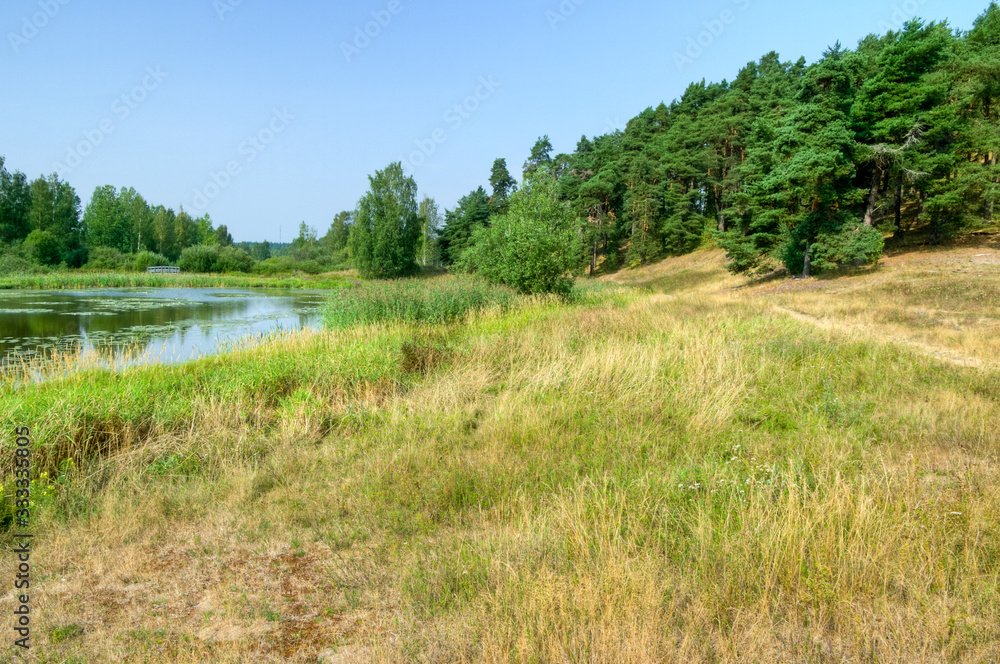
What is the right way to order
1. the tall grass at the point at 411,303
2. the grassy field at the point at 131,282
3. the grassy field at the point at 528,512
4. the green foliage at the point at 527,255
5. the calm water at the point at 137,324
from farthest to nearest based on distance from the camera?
the grassy field at the point at 131,282 → the green foliage at the point at 527,255 → the tall grass at the point at 411,303 → the calm water at the point at 137,324 → the grassy field at the point at 528,512

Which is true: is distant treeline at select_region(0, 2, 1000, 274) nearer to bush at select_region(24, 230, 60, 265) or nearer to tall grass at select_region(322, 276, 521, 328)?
bush at select_region(24, 230, 60, 265)

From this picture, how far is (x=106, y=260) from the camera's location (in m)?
61.6

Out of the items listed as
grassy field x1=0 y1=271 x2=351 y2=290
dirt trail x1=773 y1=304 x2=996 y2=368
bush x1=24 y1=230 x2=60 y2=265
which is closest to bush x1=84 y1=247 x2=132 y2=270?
bush x1=24 y1=230 x2=60 y2=265

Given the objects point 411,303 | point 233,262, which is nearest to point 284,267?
point 233,262

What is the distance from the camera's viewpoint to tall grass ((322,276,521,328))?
625 inches

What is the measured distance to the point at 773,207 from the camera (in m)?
27.7

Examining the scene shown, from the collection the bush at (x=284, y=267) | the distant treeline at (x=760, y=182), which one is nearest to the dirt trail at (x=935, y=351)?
the distant treeline at (x=760, y=182)

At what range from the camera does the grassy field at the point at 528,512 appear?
2.53 metres

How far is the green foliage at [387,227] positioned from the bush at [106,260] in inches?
1214

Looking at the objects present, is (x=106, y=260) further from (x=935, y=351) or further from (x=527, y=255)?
(x=935, y=351)

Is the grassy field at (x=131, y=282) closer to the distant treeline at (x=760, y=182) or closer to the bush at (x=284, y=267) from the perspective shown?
the distant treeline at (x=760, y=182)

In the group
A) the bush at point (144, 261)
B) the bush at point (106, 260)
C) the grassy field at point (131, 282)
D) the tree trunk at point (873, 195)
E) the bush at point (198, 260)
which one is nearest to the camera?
the tree trunk at point (873, 195)

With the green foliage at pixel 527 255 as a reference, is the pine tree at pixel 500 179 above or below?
above

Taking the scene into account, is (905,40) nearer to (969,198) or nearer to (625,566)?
(969,198)
